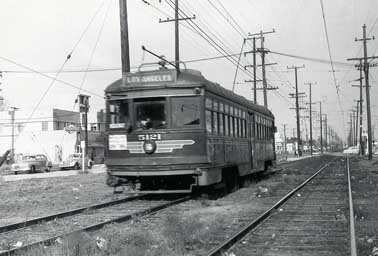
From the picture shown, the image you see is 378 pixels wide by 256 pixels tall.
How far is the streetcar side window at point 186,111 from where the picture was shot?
13.0 metres

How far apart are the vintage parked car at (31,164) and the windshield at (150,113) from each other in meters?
31.9

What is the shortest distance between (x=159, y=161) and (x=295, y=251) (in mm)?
6155

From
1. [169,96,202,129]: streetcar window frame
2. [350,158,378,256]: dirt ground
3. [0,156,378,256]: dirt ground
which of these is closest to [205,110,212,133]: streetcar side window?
[169,96,202,129]: streetcar window frame

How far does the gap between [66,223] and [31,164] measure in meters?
34.6

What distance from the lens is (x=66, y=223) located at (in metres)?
10.1

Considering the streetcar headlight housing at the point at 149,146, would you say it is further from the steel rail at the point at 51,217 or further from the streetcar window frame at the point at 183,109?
the steel rail at the point at 51,217

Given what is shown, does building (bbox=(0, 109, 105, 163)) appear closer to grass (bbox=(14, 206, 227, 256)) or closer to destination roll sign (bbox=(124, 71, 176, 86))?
destination roll sign (bbox=(124, 71, 176, 86))

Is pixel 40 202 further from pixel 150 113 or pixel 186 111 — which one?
pixel 186 111

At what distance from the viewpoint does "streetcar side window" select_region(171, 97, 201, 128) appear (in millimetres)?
12988

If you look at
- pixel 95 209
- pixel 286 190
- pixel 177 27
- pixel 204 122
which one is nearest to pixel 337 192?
pixel 286 190

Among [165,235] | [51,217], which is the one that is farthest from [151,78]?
[165,235]

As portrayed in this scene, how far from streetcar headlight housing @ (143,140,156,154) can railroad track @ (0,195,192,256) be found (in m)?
1.34

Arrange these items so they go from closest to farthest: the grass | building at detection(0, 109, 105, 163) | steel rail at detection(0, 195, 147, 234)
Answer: the grass
steel rail at detection(0, 195, 147, 234)
building at detection(0, 109, 105, 163)

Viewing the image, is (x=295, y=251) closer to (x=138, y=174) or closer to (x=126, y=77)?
(x=138, y=174)
